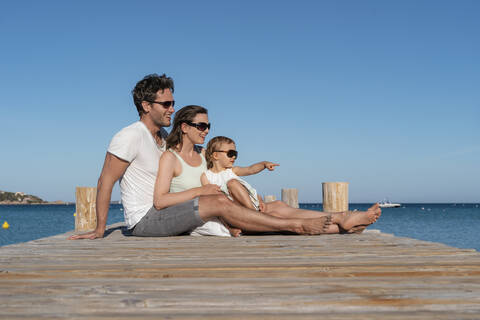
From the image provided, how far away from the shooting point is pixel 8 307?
1.78 m

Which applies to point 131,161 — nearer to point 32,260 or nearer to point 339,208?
point 32,260

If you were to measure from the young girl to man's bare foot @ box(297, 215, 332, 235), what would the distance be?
0.63 metres

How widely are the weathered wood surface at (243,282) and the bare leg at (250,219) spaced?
0.67m

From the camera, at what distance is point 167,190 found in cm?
429

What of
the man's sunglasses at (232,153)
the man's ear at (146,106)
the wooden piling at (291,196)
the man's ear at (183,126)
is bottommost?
the wooden piling at (291,196)

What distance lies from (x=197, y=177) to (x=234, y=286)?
9.00 ft

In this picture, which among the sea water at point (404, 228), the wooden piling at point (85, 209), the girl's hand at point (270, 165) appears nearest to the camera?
the girl's hand at point (270, 165)

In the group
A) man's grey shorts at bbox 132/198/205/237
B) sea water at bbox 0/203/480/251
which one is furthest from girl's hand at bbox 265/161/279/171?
sea water at bbox 0/203/480/251

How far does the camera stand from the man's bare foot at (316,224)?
421cm

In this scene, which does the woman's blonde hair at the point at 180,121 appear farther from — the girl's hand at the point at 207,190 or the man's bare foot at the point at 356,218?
the man's bare foot at the point at 356,218

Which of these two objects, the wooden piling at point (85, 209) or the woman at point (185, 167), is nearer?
the woman at point (185, 167)

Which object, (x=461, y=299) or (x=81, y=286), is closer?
(x=461, y=299)

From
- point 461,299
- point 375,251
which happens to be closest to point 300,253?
point 375,251

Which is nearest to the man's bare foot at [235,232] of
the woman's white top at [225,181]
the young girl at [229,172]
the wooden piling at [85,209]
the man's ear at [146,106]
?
the young girl at [229,172]
